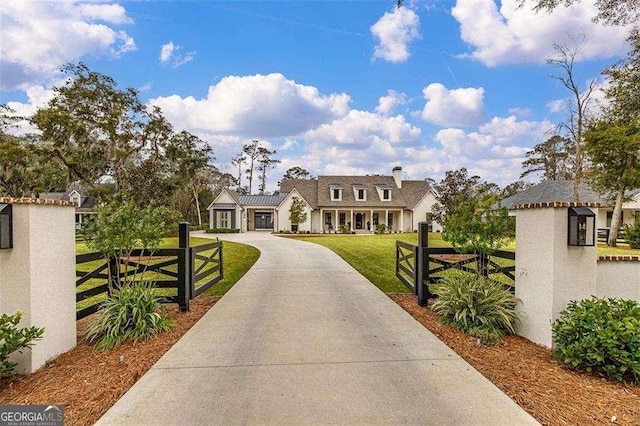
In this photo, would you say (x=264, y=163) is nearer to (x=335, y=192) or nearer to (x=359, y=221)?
(x=335, y=192)

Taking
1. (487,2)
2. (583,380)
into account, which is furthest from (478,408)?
(487,2)

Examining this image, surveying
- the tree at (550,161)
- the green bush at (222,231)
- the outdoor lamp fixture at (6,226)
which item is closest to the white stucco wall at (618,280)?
the outdoor lamp fixture at (6,226)

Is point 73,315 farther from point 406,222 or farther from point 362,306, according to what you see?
point 406,222

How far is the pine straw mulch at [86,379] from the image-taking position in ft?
9.34

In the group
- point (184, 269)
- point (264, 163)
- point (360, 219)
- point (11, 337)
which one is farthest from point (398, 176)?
point (11, 337)

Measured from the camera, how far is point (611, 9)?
733 centimetres

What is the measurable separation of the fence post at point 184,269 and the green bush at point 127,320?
805mm

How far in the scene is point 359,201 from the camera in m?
32.1

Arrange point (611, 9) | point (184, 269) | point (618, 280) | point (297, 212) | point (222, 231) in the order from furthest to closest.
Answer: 1. point (222, 231)
2. point (297, 212)
3. point (611, 9)
4. point (184, 269)
5. point (618, 280)

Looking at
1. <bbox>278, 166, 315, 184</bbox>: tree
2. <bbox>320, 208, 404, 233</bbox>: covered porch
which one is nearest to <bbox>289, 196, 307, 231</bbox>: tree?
<bbox>320, 208, 404, 233</bbox>: covered porch

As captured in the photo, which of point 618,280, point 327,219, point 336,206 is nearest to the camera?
point 618,280

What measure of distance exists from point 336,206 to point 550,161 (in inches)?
1088

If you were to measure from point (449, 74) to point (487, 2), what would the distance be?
613 centimetres

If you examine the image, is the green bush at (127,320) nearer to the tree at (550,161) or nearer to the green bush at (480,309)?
the green bush at (480,309)
